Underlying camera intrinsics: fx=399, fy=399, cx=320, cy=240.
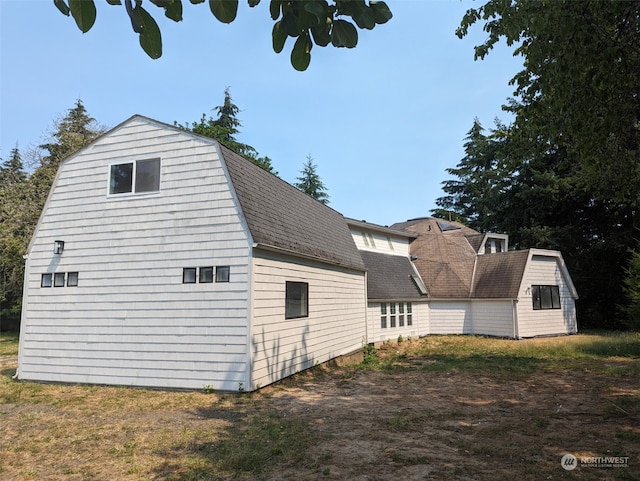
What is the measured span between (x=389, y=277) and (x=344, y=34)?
752 inches

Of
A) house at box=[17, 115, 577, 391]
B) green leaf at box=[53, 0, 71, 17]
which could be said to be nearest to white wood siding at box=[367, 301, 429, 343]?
house at box=[17, 115, 577, 391]

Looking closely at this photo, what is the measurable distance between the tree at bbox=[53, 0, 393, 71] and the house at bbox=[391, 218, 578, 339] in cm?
2039

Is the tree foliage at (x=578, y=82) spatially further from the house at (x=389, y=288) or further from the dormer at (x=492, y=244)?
the dormer at (x=492, y=244)

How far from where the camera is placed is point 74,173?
36.8 ft

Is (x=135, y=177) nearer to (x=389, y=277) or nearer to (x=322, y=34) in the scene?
(x=322, y=34)

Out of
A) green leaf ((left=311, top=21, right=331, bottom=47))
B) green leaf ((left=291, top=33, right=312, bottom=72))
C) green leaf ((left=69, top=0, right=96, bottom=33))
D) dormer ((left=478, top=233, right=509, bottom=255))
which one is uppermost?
dormer ((left=478, top=233, right=509, bottom=255))

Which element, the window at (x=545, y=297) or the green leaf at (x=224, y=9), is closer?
the green leaf at (x=224, y=9)

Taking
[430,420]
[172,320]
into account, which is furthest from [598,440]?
[172,320]

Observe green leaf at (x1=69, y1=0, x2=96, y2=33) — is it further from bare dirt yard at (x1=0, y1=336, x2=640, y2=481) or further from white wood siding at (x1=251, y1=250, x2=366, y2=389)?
white wood siding at (x1=251, y1=250, x2=366, y2=389)

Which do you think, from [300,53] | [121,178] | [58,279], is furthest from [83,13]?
[58,279]

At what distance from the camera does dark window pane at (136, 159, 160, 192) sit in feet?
34.4

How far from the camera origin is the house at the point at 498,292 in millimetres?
20094

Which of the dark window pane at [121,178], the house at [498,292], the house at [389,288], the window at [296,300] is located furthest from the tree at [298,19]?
the house at [498,292]

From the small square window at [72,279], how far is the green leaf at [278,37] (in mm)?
11029
